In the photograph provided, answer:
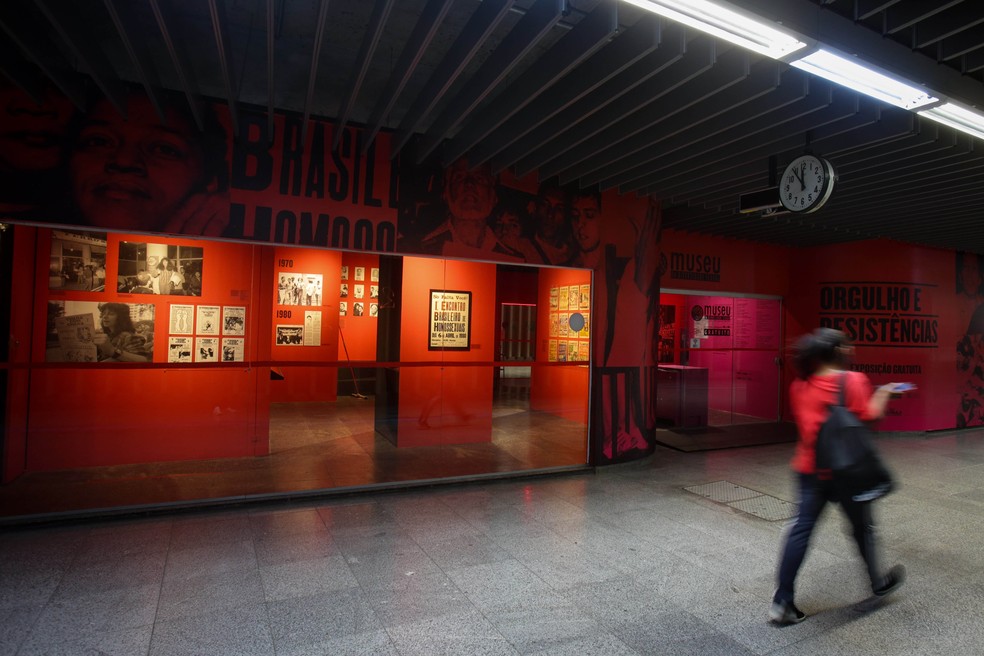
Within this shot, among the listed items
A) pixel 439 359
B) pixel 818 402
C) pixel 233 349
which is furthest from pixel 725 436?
pixel 233 349

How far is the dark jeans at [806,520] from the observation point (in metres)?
3.06

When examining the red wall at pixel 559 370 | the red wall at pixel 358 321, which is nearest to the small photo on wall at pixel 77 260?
the red wall at pixel 358 321

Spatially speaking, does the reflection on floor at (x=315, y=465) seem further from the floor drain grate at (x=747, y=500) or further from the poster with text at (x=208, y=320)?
the floor drain grate at (x=747, y=500)

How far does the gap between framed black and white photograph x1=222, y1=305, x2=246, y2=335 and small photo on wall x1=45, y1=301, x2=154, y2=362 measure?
0.69 m

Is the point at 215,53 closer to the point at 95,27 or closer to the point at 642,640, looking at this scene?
the point at 95,27

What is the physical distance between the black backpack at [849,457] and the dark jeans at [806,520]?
0.07 m

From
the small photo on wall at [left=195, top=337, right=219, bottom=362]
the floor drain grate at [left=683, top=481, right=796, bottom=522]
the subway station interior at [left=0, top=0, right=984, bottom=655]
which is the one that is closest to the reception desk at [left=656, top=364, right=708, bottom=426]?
the subway station interior at [left=0, top=0, right=984, bottom=655]

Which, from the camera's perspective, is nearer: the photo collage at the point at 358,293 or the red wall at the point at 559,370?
the red wall at the point at 559,370

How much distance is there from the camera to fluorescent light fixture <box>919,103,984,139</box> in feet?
12.3

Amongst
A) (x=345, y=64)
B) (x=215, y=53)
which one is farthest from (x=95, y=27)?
(x=345, y=64)

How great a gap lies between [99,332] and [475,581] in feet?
14.5

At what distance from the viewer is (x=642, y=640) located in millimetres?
2957

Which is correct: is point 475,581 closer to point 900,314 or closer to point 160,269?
point 160,269

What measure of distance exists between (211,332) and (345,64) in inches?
121
